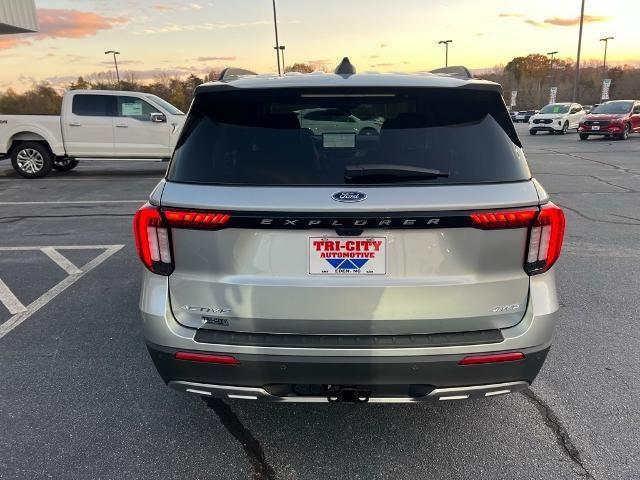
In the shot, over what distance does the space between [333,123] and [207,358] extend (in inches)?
50.0

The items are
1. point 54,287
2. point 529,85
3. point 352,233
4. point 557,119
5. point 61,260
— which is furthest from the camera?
point 529,85

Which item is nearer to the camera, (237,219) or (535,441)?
(237,219)

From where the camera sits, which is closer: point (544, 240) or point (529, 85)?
point (544, 240)

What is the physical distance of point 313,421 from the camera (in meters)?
2.92

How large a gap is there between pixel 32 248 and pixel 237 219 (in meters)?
5.73

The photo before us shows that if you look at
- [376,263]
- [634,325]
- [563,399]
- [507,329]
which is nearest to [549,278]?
[507,329]

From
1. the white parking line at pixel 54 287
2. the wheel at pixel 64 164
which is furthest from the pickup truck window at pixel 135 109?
the white parking line at pixel 54 287

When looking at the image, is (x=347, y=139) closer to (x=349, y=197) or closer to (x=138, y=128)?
(x=349, y=197)

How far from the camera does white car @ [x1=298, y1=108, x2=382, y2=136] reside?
2443 mm

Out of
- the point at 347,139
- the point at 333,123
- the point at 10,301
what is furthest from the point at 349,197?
the point at 10,301

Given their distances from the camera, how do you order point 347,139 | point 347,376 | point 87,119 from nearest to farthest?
point 347,376 → point 347,139 → point 87,119

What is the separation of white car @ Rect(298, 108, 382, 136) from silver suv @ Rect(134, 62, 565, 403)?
7cm

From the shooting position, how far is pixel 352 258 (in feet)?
7.02

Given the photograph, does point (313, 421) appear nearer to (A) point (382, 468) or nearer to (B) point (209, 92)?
(A) point (382, 468)
